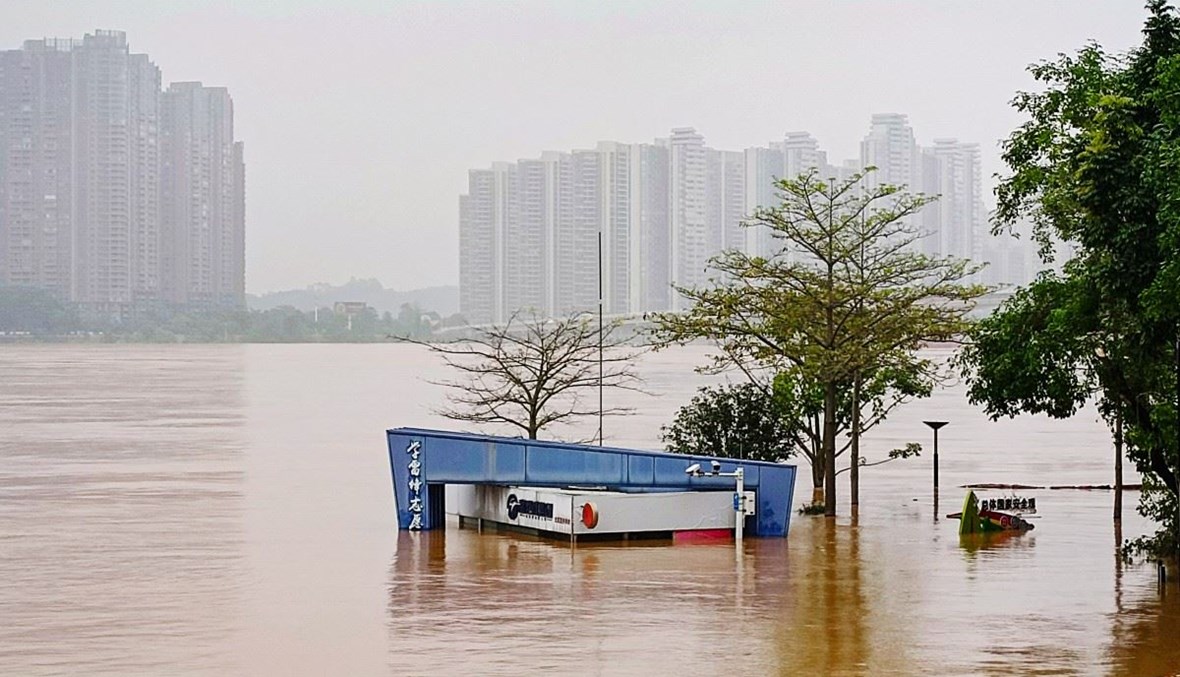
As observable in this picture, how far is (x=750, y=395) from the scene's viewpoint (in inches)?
1484

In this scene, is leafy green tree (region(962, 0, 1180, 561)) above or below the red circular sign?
above

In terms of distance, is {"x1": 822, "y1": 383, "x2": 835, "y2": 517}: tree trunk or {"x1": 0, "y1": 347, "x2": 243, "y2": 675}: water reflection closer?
{"x1": 0, "y1": 347, "x2": 243, "y2": 675}: water reflection

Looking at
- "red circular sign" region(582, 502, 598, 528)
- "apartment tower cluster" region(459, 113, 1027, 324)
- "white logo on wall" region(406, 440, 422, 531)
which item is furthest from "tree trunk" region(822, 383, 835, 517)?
"apartment tower cluster" region(459, 113, 1027, 324)

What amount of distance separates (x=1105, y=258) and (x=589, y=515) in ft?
32.2

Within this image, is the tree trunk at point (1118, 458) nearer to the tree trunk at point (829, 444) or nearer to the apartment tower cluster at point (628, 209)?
the tree trunk at point (829, 444)

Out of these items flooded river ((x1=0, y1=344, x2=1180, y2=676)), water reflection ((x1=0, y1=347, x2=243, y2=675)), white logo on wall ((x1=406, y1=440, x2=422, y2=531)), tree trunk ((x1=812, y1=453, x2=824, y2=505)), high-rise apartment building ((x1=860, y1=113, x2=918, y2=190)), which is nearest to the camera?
flooded river ((x1=0, y1=344, x2=1180, y2=676))

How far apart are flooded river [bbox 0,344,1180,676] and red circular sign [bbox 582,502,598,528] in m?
0.64

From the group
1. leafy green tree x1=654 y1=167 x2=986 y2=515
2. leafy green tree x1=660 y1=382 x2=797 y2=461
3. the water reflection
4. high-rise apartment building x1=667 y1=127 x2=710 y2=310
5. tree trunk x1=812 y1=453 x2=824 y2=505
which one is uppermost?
high-rise apartment building x1=667 y1=127 x2=710 y2=310

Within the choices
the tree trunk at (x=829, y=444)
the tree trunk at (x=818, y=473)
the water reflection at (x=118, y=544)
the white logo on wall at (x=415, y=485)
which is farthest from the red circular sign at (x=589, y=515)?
the tree trunk at (x=818, y=473)

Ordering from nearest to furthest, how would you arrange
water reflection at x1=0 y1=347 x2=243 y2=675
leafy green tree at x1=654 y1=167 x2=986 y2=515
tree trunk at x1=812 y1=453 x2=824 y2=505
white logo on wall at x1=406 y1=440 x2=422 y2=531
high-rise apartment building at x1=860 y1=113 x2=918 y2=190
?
water reflection at x1=0 y1=347 x2=243 y2=675 → white logo on wall at x1=406 y1=440 x2=422 y2=531 → leafy green tree at x1=654 y1=167 x2=986 y2=515 → tree trunk at x1=812 y1=453 x2=824 y2=505 → high-rise apartment building at x1=860 y1=113 x2=918 y2=190

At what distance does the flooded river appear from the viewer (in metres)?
16.8

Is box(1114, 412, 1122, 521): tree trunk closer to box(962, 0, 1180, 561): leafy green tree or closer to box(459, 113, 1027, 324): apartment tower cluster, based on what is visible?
box(962, 0, 1180, 561): leafy green tree

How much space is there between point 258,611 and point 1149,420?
1212cm

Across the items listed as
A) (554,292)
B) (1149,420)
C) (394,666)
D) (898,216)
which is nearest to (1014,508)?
(898,216)
